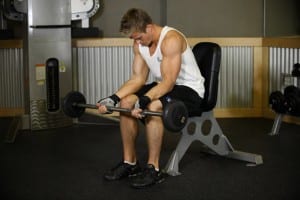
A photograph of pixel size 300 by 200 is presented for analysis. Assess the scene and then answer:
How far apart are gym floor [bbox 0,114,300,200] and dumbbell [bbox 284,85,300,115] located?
0.23 meters

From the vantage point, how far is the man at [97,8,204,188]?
321cm

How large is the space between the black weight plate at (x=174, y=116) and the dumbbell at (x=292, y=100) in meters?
1.78

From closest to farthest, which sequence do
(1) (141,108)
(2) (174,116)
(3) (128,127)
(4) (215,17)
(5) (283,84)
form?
1. (2) (174,116)
2. (1) (141,108)
3. (3) (128,127)
4. (5) (283,84)
5. (4) (215,17)

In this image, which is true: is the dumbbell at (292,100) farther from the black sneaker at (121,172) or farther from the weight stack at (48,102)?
the weight stack at (48,102)

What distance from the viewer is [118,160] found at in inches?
151

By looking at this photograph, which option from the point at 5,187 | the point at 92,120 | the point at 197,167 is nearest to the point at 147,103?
the point at 197,167

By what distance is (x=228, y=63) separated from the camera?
564 centimetres

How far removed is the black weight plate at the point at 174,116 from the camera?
2.96 metres

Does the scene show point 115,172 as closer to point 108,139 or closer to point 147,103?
point 147,103

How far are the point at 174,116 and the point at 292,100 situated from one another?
186 cm

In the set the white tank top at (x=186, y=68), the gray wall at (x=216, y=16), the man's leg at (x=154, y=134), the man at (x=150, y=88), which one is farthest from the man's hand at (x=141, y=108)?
the gray wall at (x=216, y=16)

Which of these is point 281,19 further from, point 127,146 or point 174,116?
point 174,116

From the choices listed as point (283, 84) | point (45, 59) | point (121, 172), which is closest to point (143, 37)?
point (121, 172)

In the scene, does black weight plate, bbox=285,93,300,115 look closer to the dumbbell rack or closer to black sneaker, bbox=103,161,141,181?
the dumbbell rack
